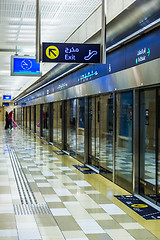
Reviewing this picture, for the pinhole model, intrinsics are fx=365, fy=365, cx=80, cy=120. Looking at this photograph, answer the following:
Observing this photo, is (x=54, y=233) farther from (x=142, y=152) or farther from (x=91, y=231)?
(x=142, y=152)

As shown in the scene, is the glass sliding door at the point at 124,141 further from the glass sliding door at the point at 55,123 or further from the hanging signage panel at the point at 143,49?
the glass sliding door at the point at 55,123

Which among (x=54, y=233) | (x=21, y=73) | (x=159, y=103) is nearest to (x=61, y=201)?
(x=54, y=233)

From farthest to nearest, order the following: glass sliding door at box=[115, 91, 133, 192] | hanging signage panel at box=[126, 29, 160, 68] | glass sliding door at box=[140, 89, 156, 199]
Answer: glass sliding door at box=[115, 91, 133, 192] → glass sliding door at box=[140, 89, 156, 199] → hanging signage panel at box=[126, 29, 160, 68]

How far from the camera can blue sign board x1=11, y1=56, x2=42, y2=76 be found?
433 inches

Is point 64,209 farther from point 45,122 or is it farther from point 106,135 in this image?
point 45,122

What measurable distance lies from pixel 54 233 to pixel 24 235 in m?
0.36

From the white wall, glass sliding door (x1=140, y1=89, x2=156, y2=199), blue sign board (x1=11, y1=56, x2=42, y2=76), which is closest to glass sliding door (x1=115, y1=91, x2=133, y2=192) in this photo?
glass sliding door (x1=140, y1=89, x2=156, y2=199)

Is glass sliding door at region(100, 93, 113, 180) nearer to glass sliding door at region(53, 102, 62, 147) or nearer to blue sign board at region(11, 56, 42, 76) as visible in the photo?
blue sign board at region(11, 56, 42, 76)

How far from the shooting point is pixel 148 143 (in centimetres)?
604

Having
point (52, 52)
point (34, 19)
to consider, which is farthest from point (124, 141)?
point (34, 19)

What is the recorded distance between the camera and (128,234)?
434 cm

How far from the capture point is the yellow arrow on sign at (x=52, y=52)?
251 inches

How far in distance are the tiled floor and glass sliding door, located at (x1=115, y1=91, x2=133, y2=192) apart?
0.24 meters

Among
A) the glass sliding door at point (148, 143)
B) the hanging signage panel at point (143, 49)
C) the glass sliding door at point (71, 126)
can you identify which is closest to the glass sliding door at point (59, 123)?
the glass sliding door at point (71, 126)
